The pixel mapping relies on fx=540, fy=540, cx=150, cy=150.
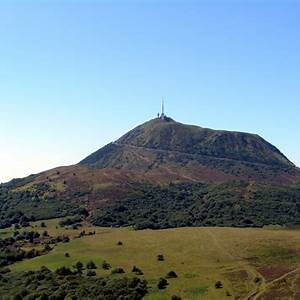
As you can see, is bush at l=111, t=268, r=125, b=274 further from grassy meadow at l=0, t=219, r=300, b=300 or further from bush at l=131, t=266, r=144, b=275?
bush at l=131, t=266, r=144, b=275

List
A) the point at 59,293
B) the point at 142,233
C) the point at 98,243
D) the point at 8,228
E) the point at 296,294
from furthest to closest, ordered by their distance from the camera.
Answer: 1. the point at 8,228
2. the point at 142,233
3. the point at 98,243
4. the point at 59,293
5. the point at 296,294

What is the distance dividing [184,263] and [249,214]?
8337 cm

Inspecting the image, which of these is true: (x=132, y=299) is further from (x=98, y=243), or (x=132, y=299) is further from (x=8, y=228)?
(x=8, y=228)

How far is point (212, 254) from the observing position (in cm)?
12562

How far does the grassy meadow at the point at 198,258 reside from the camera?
99.1m

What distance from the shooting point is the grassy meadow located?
325 ft

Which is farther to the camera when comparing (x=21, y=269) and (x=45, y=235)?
(x=45, y=235)

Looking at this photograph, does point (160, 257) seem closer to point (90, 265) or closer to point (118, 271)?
point (118, 271)

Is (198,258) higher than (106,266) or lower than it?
higher

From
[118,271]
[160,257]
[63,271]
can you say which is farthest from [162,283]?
[63,271]

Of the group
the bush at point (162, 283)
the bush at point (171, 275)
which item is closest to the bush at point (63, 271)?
the bush at point (171, 275)

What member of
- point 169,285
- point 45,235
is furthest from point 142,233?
point 169,285

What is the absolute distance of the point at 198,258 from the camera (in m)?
123

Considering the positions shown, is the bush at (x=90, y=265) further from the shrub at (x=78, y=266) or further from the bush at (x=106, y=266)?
the bush at (x=106, y=266)
